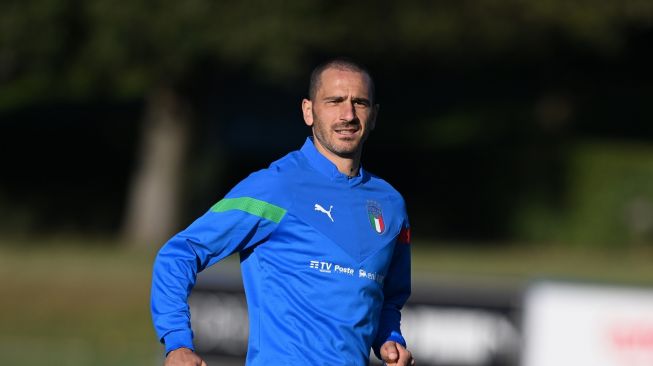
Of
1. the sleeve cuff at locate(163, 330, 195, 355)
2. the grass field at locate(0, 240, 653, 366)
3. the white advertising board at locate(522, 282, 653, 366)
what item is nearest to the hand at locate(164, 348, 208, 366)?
the sleeve cuff at locate(163, 330, 195, 355)

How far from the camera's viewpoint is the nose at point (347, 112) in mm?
5180

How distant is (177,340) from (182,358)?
0.36ft

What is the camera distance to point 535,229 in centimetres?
2980

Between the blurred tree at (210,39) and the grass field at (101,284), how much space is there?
2585 mm

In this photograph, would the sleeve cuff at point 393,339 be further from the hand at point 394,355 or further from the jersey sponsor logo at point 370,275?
the jersey sponsor logo at point 370,275

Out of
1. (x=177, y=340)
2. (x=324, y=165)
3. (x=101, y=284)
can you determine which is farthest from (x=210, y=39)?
(x=177, y=340)

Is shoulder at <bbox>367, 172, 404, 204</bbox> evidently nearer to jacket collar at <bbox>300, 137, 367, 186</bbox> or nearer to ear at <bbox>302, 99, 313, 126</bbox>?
jacket collar at <bbox>300, 137, 367, 186</bbox>

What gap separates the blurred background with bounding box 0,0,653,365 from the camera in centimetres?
2038

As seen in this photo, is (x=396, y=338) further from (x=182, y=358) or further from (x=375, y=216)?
(x=182, y=358)

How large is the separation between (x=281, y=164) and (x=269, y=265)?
1.26 feet

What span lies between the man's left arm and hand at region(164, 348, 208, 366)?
0.88 metres

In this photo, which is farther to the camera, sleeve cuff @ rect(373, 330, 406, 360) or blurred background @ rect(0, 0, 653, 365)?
blurred background @ rect(0, 0, 653, 365)

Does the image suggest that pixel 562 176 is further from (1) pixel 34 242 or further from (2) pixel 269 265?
(2) pixel 269 265

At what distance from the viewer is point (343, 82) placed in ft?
17.2
